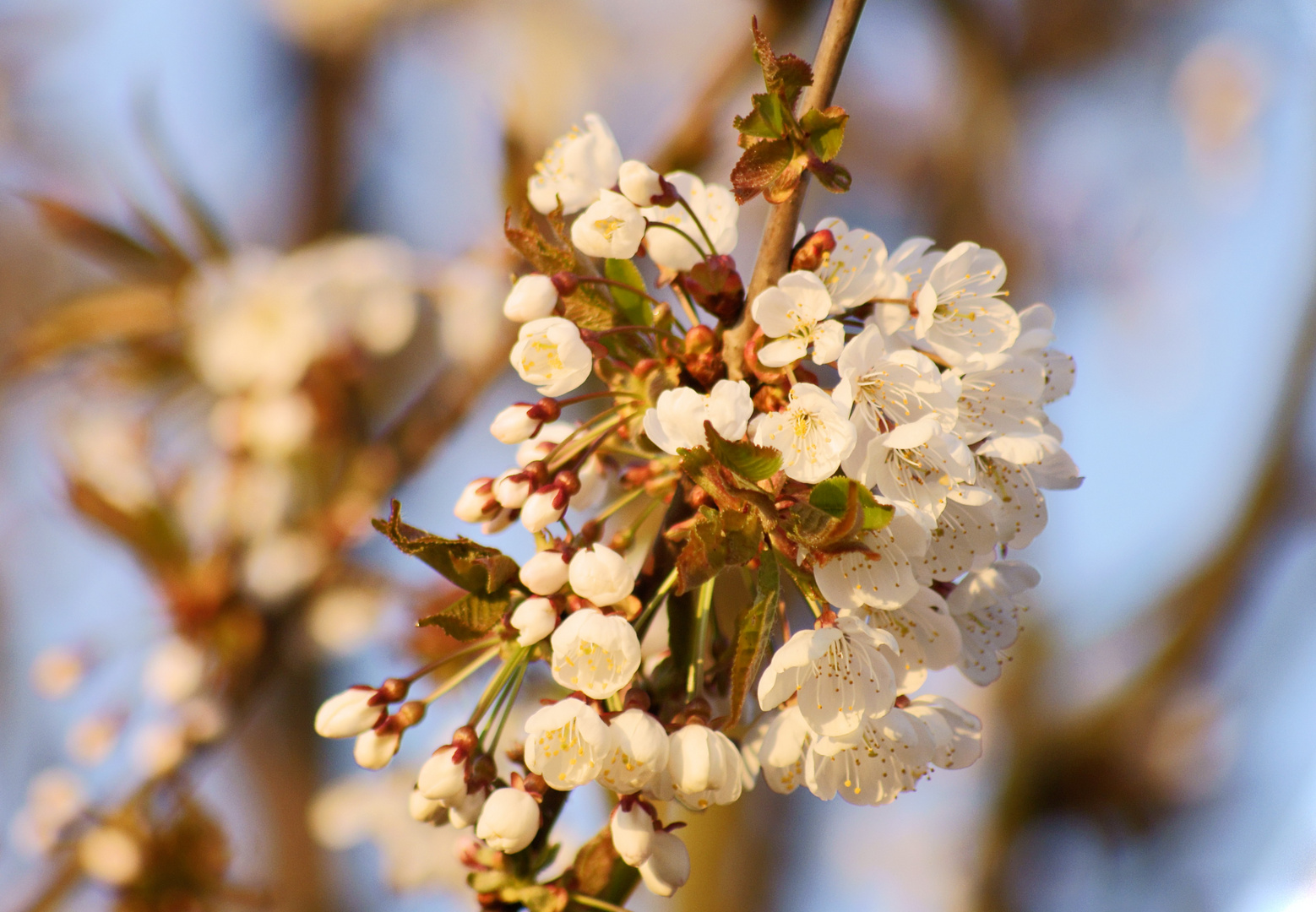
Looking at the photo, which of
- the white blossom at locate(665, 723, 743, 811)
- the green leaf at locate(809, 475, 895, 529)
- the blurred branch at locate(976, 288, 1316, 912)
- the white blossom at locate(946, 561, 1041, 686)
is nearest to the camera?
the green leaf at locate(809, 475, 895, 529)

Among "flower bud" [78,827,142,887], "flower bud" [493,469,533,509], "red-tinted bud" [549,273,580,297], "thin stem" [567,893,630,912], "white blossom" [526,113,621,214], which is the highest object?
"white blossom" [526,113,621,214]

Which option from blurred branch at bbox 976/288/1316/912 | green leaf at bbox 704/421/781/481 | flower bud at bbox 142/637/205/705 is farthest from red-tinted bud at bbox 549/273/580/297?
blurred branch at bbox 976/288/1316/912

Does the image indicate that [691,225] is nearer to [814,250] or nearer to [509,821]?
[814,250]

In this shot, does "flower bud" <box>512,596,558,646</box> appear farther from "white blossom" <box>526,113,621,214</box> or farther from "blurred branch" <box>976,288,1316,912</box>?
"blurred branch" <box>976,288,1316,912</box>

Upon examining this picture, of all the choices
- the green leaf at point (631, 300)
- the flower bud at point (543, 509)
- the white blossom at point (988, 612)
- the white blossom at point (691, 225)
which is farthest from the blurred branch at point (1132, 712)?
the flower bud at point (543, 509)

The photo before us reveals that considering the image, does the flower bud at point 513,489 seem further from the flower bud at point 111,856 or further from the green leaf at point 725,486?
the flower bud at point 111,856

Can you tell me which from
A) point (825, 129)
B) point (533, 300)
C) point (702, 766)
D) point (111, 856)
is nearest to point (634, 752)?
point (702, 766)

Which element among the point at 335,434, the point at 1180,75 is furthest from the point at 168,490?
the point at 1180,75
